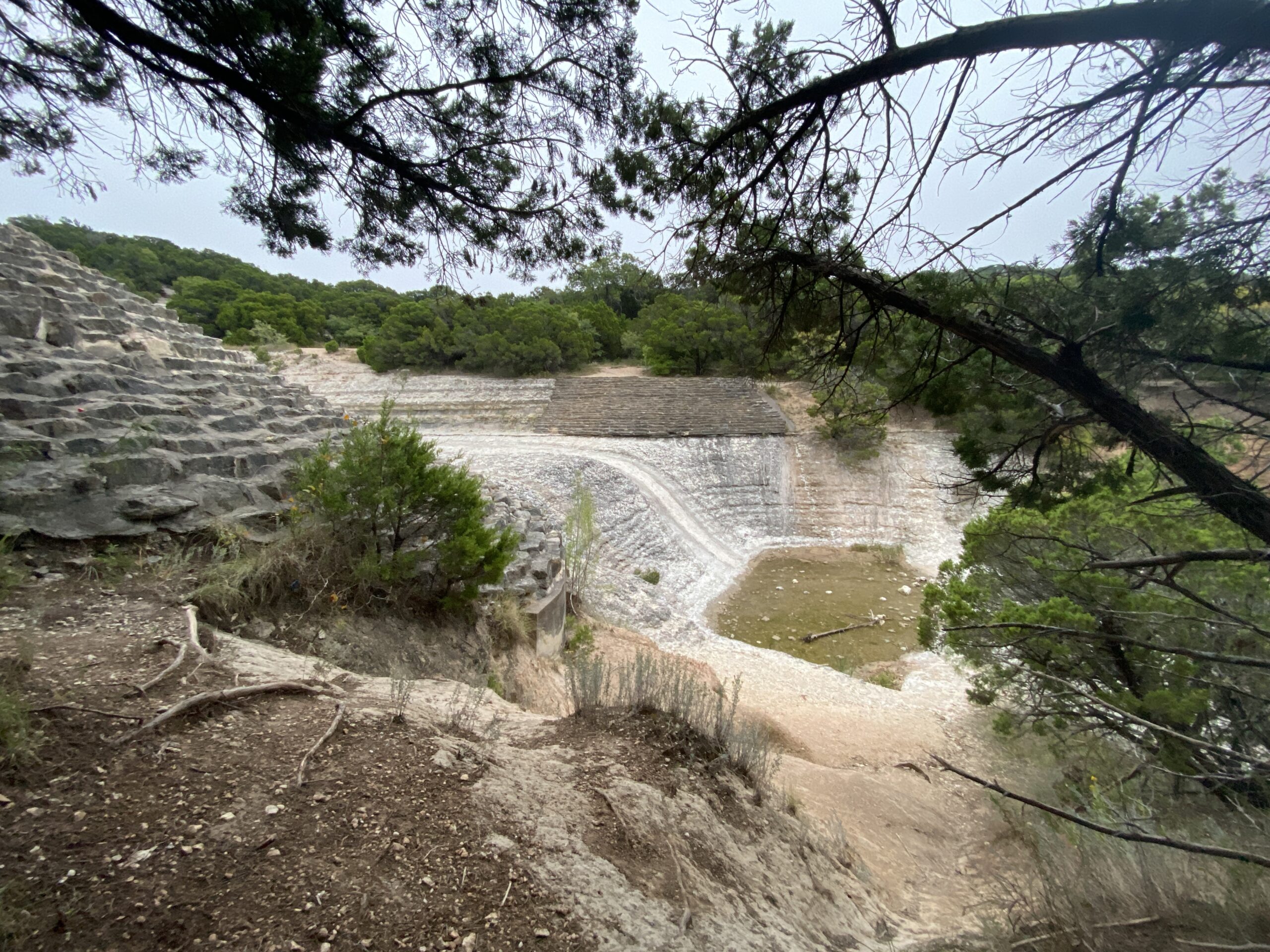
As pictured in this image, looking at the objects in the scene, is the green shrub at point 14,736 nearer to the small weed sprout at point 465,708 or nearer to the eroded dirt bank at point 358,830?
the eroded dirt bank at point 358,830

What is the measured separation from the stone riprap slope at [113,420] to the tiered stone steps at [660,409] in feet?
29.2

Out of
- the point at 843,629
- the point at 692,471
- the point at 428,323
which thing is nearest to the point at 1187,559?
the point at 843,629

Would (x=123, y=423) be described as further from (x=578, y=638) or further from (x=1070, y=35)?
(x=1070, y=35)

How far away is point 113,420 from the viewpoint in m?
4.95

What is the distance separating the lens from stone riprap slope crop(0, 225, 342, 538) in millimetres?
4023

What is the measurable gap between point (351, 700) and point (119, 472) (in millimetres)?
3164

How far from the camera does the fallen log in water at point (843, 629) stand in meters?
9.00

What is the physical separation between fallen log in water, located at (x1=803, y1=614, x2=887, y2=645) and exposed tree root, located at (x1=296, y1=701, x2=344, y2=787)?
7609 millimetres

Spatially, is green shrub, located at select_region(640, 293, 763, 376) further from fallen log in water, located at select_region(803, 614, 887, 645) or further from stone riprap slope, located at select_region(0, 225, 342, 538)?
stone riprap slope, located at select_region(0, 225, 342, 538)

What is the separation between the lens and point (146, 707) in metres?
2.41

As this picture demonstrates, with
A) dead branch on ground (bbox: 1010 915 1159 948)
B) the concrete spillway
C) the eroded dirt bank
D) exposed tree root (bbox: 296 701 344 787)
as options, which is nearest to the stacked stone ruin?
the eroded dirt bank

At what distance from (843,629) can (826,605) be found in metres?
0.99

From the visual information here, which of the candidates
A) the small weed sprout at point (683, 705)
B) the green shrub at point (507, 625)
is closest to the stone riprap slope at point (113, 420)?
the green shrub at point (507, 625)

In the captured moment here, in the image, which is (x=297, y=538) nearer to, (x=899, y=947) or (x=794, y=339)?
(x=794, y=339)
